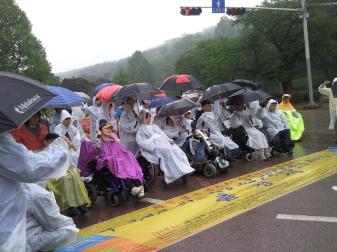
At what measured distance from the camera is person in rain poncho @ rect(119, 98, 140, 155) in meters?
9.27

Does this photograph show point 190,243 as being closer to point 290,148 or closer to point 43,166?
point 43,166

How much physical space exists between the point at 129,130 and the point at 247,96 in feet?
10.6

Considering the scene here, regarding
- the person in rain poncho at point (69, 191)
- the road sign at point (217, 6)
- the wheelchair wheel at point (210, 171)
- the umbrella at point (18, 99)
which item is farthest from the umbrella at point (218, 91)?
the road sign at point (217, 6)

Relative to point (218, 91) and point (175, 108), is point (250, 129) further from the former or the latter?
point (175, 108)

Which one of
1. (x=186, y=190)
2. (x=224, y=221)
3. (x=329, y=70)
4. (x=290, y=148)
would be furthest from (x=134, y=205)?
(x=329, y=70)

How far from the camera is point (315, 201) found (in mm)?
6887

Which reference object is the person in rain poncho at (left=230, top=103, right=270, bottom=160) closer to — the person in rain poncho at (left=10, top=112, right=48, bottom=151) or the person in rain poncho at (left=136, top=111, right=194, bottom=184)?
the person in rain poncho at (left=136, top=111, right=194, bottom=184)

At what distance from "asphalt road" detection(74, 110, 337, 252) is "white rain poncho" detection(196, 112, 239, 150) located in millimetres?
1152

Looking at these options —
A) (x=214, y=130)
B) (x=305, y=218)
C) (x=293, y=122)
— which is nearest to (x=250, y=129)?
(x=214, y=130)

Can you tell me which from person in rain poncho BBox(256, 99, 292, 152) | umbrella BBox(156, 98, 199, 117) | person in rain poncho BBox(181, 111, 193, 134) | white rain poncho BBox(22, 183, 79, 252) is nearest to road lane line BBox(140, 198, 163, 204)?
umbrella BBox(156, 98, 199, 117)

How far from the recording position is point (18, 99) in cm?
357

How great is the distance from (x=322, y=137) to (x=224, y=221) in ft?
28.5

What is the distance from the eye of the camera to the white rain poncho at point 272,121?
11359 millimetres

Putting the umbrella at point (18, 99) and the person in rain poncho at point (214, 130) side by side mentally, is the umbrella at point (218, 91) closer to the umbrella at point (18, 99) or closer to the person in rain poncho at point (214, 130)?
the person in rain poncho at point (214, 130)
